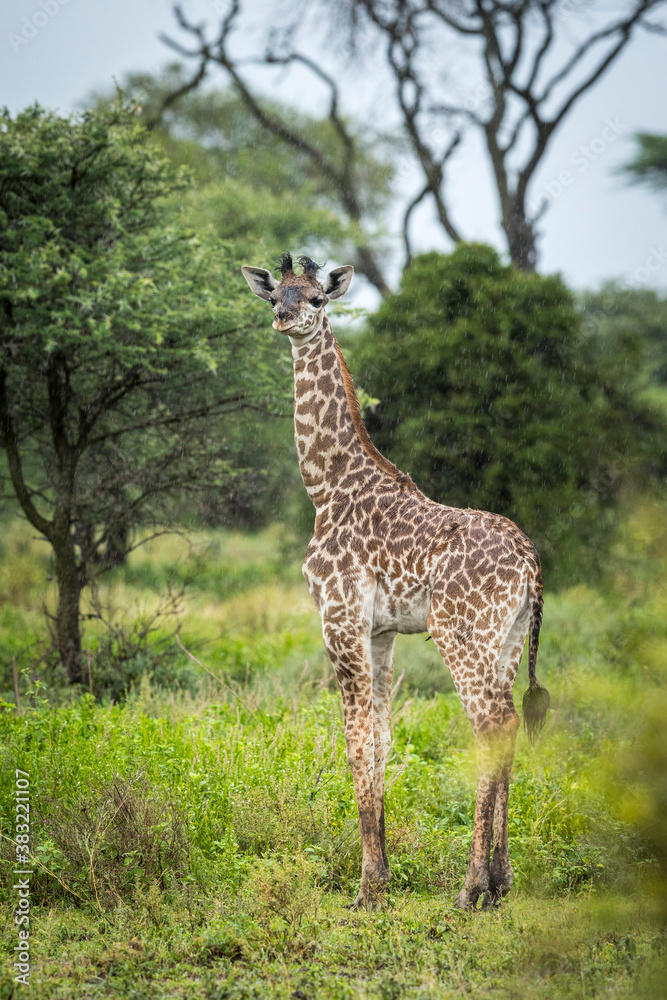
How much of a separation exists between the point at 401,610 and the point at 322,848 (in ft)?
5.84

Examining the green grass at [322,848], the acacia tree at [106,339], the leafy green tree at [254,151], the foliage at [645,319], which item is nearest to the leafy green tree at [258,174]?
the leafy green tree at [254,151]

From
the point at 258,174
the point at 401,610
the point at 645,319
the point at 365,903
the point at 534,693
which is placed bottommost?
the point at 365,903

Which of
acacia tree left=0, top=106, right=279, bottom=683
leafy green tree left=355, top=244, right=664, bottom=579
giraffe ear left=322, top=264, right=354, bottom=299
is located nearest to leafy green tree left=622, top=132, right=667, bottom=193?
leafy green tree left=355, top=244, right=664, bottom=579

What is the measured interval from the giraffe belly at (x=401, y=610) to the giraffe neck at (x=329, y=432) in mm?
783

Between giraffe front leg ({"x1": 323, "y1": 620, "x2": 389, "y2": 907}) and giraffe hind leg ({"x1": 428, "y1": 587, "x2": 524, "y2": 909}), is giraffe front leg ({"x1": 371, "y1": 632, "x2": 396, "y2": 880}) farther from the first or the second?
giraffe hind leg ({"x1": 428, "y1": 587, "x2": 524, "y2": 909})

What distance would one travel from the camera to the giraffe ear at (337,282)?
584 cm

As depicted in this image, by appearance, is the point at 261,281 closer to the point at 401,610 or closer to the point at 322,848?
the point at 401,610

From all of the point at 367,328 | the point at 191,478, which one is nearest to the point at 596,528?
the point at 367,328

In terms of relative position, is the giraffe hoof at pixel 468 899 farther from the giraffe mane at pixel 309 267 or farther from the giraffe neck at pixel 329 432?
the giraffe mane at pixel 309 267

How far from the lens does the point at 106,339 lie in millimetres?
8945

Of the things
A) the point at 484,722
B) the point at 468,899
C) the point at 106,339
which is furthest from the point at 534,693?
the point at 106,339

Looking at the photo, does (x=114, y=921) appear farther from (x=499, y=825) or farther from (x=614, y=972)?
(x=614, y=972)

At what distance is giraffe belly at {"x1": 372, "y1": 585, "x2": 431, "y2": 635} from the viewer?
5219 mm

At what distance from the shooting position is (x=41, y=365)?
9.72 metres
